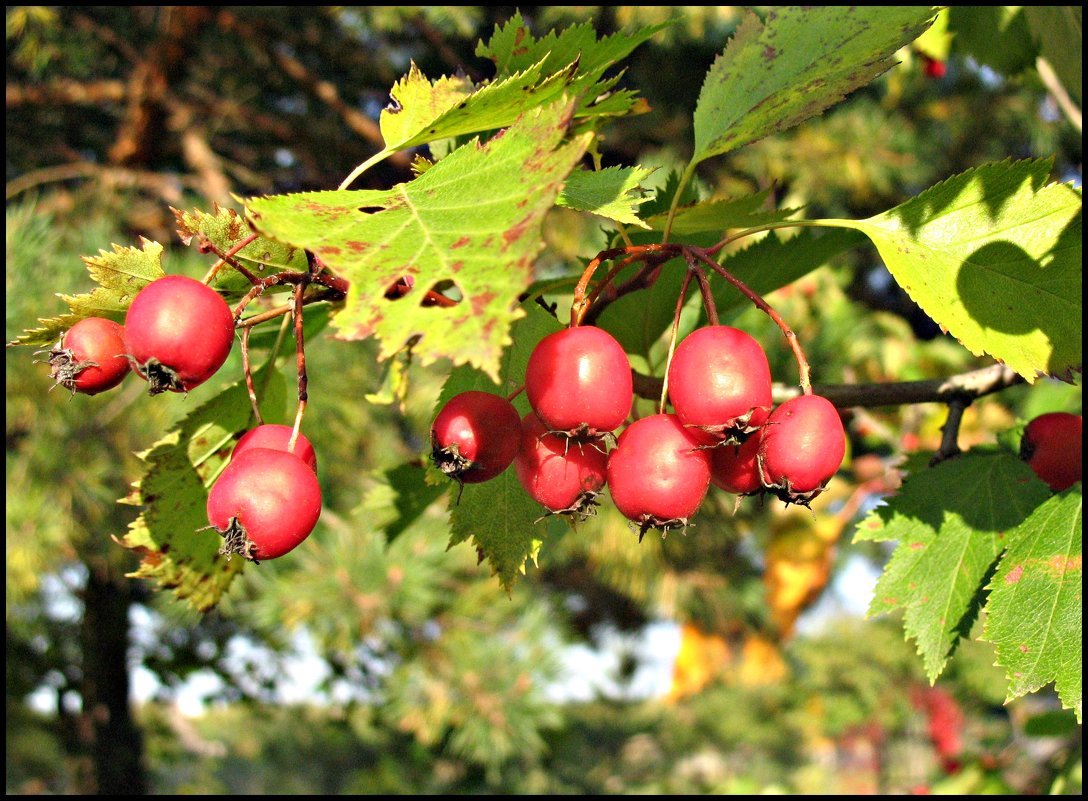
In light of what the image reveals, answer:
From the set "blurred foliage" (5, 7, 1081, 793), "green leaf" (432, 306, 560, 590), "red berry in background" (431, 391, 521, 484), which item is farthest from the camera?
"blurred foliage" (5, 7, 1081, 793)

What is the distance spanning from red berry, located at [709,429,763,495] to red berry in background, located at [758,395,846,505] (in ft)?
0.08

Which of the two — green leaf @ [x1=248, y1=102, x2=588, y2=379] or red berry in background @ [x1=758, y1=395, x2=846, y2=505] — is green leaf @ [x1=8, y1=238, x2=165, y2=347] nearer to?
green leaf @ [x1=248, y1=102, x2=588, y2=379]

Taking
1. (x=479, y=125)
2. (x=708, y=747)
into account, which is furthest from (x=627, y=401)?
(x=708, y=747)

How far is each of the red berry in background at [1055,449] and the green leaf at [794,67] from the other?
314mm

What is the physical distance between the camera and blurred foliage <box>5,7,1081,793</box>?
2.09 m

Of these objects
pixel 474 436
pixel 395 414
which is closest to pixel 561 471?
pixel 474 436

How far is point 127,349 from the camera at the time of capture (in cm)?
46

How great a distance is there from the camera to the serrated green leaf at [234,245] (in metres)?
0.51

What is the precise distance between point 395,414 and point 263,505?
249 cm

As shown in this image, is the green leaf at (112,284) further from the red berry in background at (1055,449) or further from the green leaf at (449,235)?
the red berry in background at (1055,449)

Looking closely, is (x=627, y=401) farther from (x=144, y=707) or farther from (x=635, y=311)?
(x=144, y=707)

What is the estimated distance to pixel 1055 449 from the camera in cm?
69

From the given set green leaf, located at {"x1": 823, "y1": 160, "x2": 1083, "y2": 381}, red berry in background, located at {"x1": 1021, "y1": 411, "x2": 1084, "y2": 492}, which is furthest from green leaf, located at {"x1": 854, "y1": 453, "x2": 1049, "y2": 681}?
green leaf, located at {"x1": 823, "y1": 160, "x2": 1083, "y2": 381}

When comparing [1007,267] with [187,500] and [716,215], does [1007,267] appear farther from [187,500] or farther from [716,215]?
[187,500]
